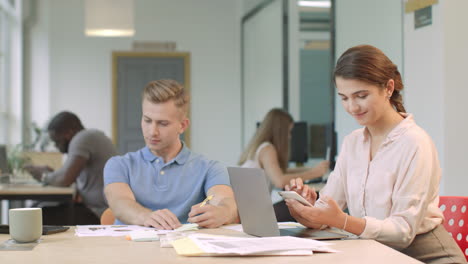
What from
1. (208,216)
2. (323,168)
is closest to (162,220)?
(208,216)

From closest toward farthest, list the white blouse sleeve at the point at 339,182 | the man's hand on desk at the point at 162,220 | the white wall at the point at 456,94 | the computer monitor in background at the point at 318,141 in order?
1. the man's hand on desk at the point at 162,220
2. the white blouse sleeve at the point at 339,182
3. the white wall at the point at 456,94
4. the computer monitor in background at the point at 318,141

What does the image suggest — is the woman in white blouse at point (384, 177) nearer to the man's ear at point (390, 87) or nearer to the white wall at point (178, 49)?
the man's ear at point (390, 87)

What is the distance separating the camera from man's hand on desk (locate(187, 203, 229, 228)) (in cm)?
223

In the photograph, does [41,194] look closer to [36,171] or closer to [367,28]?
[36,171]

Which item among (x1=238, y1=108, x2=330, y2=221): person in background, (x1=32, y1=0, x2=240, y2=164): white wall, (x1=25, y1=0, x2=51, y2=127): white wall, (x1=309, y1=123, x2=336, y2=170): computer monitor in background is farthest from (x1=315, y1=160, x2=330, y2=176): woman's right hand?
(x1=25, y1=0, x2=51, y2=127): white wall

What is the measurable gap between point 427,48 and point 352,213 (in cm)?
193

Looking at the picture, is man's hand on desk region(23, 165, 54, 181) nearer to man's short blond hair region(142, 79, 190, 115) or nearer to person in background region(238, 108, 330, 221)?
person in background region(238, 108, 330, 221)

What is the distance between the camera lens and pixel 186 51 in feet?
32.0

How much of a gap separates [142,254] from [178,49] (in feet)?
26.9

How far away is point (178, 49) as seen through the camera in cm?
971

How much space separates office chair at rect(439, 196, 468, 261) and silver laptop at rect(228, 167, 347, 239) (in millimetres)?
577

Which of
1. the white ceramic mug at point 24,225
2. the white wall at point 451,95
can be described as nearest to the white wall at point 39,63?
the white wall at point 451,95

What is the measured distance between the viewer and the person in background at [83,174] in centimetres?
470

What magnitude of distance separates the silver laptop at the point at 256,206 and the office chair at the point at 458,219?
22.7 inches
